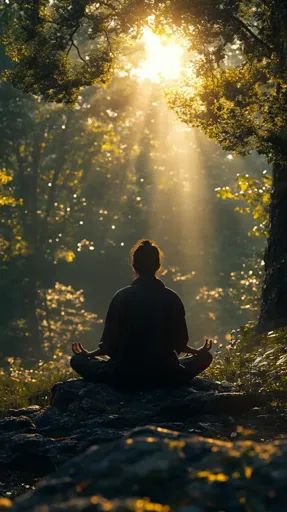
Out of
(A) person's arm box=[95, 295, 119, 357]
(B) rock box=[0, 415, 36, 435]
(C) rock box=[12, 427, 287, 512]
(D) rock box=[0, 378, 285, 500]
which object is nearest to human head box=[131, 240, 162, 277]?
(A) person's arm box=[95, 295, 119, 357]

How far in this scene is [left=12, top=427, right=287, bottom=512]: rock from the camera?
381 centimetres

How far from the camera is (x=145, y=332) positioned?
35.5ft

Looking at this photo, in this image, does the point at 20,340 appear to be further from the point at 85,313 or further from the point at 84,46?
the point at 84,46

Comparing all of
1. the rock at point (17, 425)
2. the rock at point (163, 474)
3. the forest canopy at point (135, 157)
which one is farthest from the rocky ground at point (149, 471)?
the forest canopy at point (135, 157)

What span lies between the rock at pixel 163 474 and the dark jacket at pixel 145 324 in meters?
6.40

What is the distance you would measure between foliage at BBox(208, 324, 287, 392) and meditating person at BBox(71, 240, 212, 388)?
1314mm

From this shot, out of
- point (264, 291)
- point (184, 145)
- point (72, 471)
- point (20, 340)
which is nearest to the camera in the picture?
point (72, 471)

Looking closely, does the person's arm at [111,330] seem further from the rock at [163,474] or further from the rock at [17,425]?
the rock at [163,474]

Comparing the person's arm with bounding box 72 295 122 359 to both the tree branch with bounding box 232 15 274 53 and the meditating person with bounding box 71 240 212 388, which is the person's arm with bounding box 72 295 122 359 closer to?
the meditating person with bounding box 71 240 212 388

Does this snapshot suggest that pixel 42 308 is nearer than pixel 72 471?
No

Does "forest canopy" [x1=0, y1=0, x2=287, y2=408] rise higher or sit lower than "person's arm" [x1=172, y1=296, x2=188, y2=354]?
higher

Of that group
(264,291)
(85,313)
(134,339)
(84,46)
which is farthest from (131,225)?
(134,339)

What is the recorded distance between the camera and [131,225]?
6881 cm

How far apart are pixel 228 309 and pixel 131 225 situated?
961 centimetres
